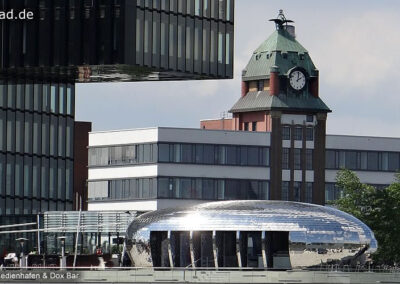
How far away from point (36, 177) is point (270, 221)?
3398 centimetres

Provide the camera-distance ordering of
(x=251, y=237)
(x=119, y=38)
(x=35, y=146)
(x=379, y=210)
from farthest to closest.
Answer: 1. (x=379, y=210)
2. (x=35, y=146)
3. (x=119, y=38)
4. (x=251, y=237)

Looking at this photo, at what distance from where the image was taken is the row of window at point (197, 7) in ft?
494

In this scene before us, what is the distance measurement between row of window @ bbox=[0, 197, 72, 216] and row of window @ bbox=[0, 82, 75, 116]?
7.11 metres

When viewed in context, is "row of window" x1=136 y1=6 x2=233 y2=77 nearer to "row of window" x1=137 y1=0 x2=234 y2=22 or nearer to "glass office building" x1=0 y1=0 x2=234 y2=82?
"glass office building" x1=0 y1=0 x2=234 y2=82

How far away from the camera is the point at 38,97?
162125 mm

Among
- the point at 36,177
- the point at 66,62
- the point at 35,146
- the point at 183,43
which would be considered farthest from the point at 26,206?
the point at 183,43

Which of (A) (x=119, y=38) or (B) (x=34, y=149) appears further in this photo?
(B) (x=34, y=149)

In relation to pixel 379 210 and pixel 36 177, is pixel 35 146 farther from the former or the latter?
pixel 379 210

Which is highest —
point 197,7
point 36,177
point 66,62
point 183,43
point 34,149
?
point 197,7

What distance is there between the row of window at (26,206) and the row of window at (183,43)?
17.3 metres

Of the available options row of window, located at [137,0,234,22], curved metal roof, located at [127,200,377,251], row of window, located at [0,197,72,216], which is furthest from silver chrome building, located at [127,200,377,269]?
row of window, located at [0,197,72,216]

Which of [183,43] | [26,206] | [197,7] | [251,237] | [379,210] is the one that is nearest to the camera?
[251,237]

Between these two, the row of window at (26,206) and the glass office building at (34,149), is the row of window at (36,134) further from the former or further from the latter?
the row of window at (26,206)

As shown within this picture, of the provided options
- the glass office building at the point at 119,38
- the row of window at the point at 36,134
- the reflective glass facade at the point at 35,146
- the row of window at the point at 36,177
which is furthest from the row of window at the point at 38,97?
the glass office building at the point at 119,38
